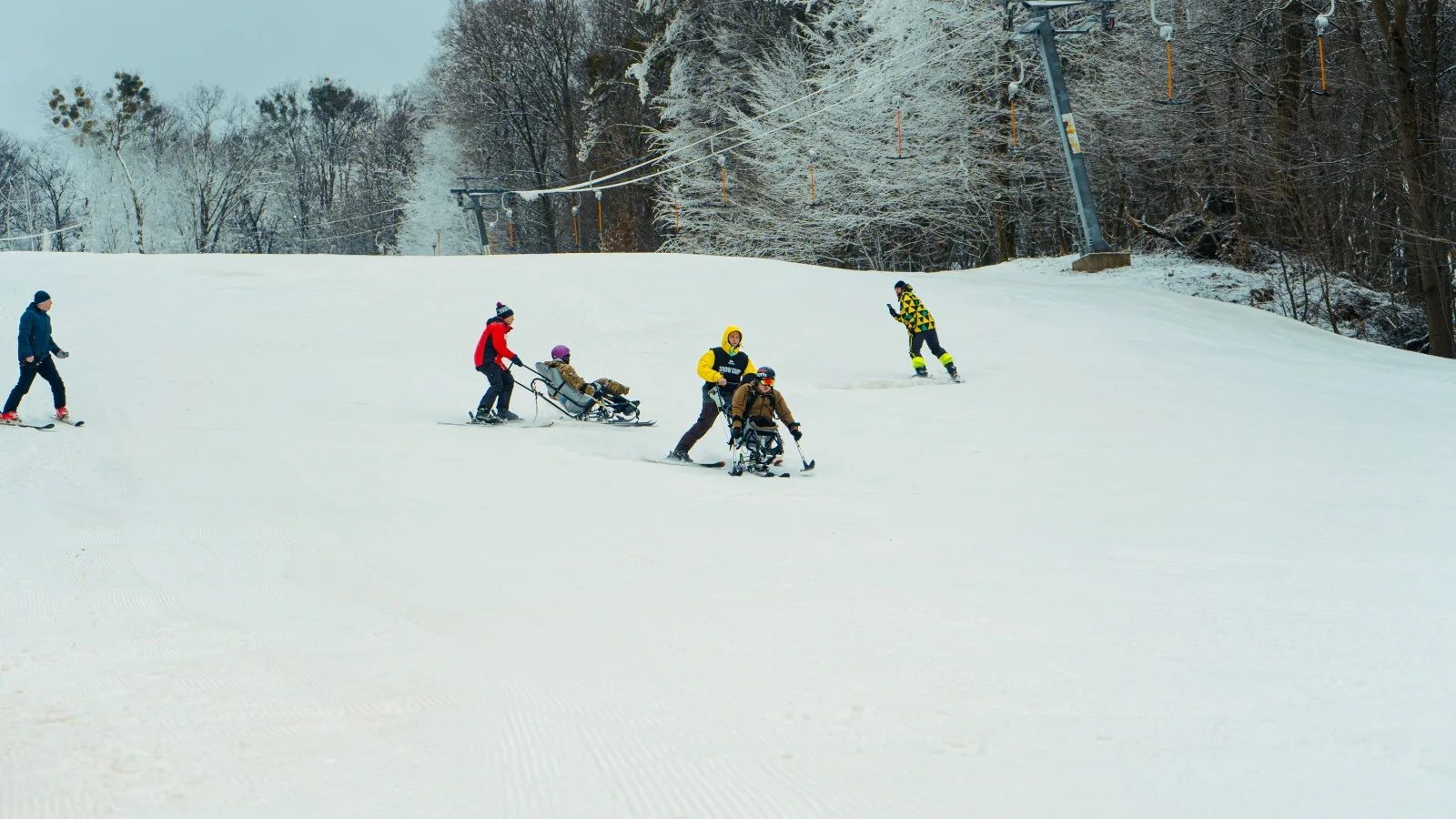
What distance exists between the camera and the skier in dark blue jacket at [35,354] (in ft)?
37.6

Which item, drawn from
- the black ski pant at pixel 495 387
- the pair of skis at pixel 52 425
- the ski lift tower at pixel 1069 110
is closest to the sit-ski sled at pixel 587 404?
the black ski pant at pixel 495 387

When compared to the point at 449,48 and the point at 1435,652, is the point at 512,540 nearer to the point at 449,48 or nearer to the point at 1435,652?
the point at 1435,652

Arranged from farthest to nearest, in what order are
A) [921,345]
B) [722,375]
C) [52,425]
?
[921,345], [52,425], [722,375]

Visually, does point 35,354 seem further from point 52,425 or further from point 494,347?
point 494,347

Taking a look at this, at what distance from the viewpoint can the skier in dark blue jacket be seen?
1147cm

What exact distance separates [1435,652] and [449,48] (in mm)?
50744

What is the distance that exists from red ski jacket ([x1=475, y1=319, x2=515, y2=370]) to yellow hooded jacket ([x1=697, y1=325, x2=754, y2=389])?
3.16m

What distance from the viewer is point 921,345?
1484 centimetres

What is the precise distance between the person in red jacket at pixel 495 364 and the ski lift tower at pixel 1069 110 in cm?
1324

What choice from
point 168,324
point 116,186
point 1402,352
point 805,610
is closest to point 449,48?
point 116,186

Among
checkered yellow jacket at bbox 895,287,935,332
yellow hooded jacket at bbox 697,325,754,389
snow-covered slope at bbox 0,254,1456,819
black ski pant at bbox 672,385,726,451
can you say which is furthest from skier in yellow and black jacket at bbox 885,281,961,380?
black ski pant at bbox 672,385,726,451

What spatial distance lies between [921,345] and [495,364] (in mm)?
5761

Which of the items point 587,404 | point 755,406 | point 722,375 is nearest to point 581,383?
point 587,404

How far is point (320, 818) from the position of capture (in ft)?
9.73
